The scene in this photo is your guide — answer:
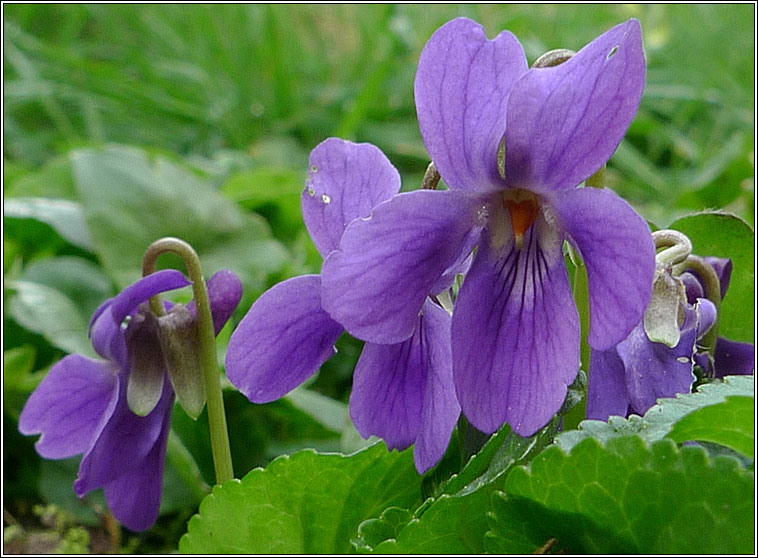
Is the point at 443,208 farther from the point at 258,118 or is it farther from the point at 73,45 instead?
the point at 73,45

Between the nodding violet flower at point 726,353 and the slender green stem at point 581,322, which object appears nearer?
the slender green stem at point 581,322

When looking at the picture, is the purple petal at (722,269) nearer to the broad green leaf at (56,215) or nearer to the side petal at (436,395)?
the side petal at (436,395)

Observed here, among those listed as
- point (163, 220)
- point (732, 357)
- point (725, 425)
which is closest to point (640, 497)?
point (725, 425)

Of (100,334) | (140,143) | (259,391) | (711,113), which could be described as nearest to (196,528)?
(259,391)

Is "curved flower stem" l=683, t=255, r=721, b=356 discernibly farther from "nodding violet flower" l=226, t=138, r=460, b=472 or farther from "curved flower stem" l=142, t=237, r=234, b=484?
"curved flower stem" l=142, t=237, r=234, b=484

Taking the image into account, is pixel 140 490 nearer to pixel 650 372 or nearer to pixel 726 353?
pixel 650 372

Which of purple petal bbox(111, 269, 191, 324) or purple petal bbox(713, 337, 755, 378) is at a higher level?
purple petal bbox(111, 269, 191, 324)

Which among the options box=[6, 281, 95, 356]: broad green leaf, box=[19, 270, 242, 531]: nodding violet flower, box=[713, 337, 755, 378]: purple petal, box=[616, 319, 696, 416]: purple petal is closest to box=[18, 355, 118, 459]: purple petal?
box=[19, 270, 242, 531]: nodding violet flower

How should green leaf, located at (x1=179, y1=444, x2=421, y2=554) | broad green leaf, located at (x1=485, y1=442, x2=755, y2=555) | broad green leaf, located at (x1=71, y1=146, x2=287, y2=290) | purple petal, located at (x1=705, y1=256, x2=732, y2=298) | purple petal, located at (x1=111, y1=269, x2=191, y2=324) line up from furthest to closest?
broad green leaf, located at (x1=71, y1=146, x2=287, y2=290) < purple petal, located at (x1=705, y1=256, x2=732, y2=298) < purple petal, located at (x1=111, y1=269, x2=191, y2=324) < green leaf, located at (x1=179, y1=444, x2=421, y2=554) < broad green leaf, located at (x1=485, y1=442, x2=755, y2=555)

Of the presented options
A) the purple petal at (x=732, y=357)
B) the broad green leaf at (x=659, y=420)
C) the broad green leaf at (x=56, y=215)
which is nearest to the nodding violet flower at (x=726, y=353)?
the purple petal at (x=732, y=357)
